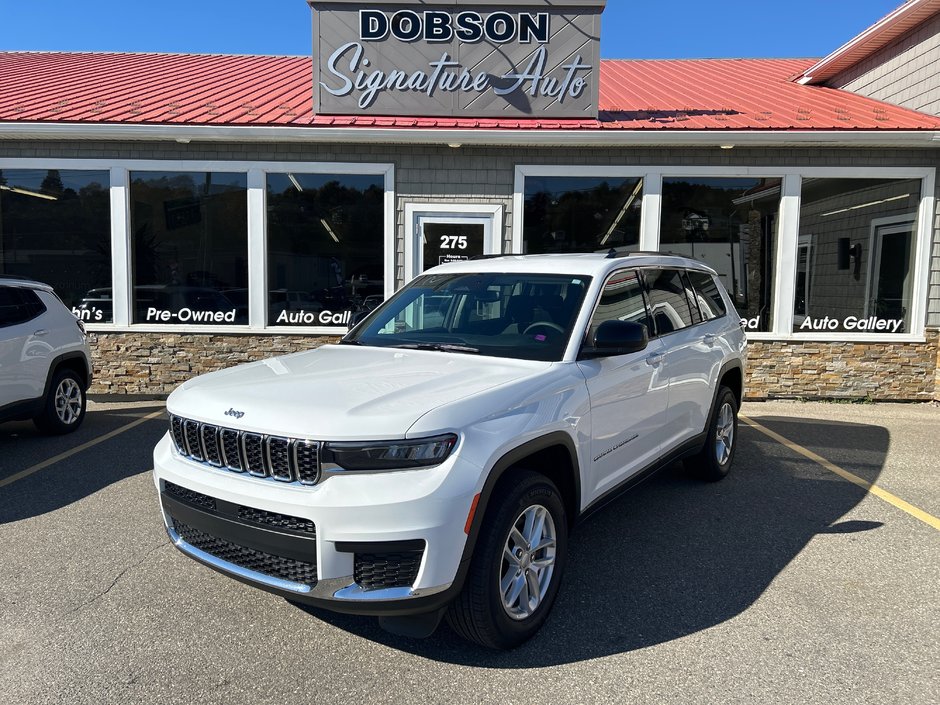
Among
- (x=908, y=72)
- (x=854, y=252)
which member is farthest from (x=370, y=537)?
(x=908, y=72)

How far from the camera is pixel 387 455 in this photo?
2666mm

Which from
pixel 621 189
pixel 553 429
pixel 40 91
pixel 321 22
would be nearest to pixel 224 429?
pixel 553 429

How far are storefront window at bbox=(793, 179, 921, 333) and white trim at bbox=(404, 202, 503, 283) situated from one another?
4155 mm

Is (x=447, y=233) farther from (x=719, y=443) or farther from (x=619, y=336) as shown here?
(x=619, y=336)

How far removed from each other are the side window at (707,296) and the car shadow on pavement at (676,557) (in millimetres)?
1360

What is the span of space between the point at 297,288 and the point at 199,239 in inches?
59.4

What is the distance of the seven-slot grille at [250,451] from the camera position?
2736 millimetres

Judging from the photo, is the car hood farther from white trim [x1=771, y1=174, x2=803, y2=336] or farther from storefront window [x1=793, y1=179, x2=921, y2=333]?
storefront window [x1=793, y1=179, x2=921, y2=333]

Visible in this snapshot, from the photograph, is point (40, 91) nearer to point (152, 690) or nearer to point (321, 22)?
point (321, 22)

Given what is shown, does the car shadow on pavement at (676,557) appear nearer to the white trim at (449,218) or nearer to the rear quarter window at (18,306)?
the white trim at (449,218)

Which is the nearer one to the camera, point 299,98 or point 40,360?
point 40,360

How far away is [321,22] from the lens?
9500 millimetres

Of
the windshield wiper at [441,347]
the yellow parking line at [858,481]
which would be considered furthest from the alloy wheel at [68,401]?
the yellow parking line at [858,481]

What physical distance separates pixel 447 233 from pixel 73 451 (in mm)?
5185
